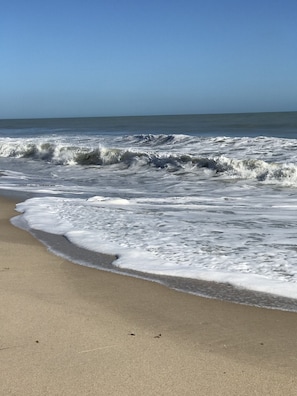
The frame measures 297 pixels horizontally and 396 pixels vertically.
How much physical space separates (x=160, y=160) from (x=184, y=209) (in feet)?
29.5

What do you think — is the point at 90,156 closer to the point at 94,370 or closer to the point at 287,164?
the point at 287,164

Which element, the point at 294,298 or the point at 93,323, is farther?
the point at 294,298

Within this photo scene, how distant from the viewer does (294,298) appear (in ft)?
13.7

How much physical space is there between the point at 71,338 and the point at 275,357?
1.15 m

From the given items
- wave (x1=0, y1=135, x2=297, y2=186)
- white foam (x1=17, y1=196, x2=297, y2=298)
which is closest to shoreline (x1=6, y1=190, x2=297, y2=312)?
white foam (x1=17, y1=196, x2=297, y2=298)

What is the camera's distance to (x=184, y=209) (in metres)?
8.78

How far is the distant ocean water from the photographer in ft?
17.1

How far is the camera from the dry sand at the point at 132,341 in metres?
2.73

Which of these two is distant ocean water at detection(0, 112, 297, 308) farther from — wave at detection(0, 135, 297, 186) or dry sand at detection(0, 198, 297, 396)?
dry sand at detection(0, 198, 297, 396)

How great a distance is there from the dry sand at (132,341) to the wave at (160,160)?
9.15m

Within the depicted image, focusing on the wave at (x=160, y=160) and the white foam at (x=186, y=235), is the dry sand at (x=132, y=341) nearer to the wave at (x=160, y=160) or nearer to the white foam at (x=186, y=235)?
the white foam at (x=186, y=235)

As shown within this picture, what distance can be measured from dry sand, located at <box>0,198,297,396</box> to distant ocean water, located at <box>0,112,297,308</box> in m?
0.69

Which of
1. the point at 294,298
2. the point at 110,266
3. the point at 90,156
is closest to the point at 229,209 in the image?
the point at 110,266

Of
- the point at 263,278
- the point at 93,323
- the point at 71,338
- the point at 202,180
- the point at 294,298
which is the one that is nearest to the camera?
the point at 71,338
